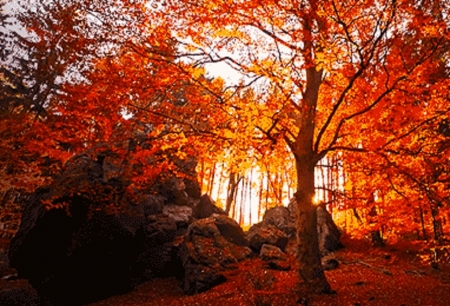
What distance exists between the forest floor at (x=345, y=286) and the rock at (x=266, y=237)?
1.75 m

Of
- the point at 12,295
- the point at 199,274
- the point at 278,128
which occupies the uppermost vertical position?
the point at 278,128

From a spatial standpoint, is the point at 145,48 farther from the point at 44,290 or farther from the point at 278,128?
the point at 44,290

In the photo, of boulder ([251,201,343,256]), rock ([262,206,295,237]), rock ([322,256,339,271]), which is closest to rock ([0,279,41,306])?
boulder ([251,201,343,256])

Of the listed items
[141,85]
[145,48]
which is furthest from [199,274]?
[145,48]

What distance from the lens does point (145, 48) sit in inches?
342

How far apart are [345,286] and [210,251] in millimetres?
6007

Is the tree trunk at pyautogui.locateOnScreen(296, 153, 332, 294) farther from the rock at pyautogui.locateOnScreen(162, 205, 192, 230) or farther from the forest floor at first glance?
the rock at pyautogui.locateOnScreen(162, 205, 192, 230)

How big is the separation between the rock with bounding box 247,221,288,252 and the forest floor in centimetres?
175

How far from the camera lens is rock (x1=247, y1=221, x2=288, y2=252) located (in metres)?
16.4

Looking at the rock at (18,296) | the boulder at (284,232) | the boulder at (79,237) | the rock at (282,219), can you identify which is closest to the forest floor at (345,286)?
the boulder at (284,232)

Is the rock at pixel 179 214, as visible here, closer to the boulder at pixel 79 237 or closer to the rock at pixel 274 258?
the boulder at pixel 79 237

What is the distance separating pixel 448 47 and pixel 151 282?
63.5ft

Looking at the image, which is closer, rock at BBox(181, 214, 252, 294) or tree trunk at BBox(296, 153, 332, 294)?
tree trunk at BBox(296, 153, 332, 294)

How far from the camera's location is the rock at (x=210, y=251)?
39.5 ft
